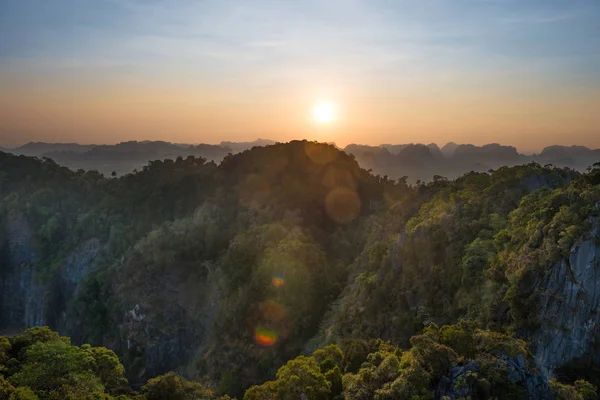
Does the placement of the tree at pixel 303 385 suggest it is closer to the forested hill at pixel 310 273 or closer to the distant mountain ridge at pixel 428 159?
the forested hill at pixel 310 273

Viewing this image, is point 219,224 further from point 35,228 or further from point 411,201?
point 35,228

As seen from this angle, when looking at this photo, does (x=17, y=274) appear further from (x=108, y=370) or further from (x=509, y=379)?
(x=509, y=379)

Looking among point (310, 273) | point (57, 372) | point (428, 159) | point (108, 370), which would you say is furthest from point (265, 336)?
point (428, 159)

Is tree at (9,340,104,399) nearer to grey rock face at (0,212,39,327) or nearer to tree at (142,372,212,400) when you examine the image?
tree at (142,372,212,400)

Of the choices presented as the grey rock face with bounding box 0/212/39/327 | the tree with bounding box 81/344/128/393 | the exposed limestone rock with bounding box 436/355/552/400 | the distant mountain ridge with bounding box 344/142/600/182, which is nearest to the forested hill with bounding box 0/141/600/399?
the exposed limestone rock with bounding box 436/355/552/400

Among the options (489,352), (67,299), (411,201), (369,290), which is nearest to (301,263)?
(369,290)
